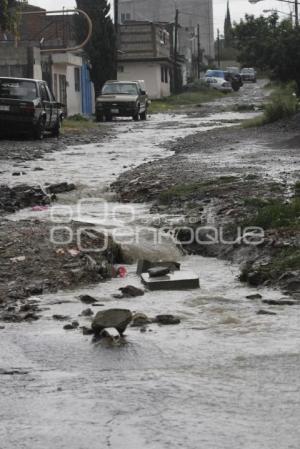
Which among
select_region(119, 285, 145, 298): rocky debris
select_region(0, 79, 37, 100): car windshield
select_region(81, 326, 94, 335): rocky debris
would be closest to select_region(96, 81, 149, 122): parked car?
select_region(0, 79, 37, 100): car windshield

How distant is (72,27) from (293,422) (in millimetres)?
51855

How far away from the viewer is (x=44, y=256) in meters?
8.21

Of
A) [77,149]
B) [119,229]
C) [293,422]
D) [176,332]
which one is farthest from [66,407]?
[77,149]

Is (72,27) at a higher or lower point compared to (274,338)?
higher

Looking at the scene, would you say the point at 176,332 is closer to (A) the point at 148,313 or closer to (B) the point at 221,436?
(A) the point at 148,313

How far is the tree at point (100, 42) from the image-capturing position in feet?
160

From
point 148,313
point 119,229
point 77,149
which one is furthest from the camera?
point 77,149

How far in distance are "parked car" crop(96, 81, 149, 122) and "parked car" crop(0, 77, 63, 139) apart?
1245 centimetres

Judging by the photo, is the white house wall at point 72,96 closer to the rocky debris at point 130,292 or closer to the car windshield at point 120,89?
the car windshield at point 120,89

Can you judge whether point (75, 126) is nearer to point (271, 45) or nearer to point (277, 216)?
point (271, 45)

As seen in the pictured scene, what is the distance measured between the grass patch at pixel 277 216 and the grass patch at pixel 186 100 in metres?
42.7

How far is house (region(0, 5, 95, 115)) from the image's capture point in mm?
35125

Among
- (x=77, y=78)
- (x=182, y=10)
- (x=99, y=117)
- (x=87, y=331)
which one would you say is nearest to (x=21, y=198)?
(x=87, y=331)

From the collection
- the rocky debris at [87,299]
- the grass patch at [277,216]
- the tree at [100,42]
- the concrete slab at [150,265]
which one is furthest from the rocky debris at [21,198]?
the tree at [100,42]
